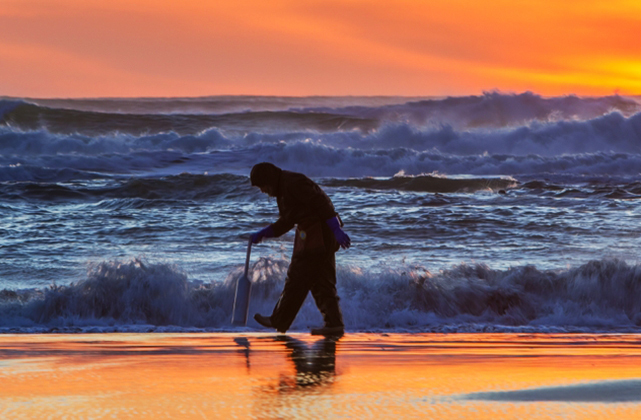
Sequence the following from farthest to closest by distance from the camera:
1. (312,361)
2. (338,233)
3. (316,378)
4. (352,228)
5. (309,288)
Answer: (352,228)
(309,288)
(338,233)
(312,361)
(316,378)

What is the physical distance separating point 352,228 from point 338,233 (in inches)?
305

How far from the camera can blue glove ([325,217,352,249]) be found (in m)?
6.22

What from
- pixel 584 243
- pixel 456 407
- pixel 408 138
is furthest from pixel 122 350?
pixel 408 138

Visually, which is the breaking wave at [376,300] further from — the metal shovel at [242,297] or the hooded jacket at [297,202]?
the hooded jacket at [297,202]

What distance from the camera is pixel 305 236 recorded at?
6457 mm

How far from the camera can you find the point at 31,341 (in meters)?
6.43

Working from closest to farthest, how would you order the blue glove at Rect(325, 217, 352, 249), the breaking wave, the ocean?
1. the blue glove at Rect(325, 217, 352, 249)
2. the breaking wave
3. the ocean

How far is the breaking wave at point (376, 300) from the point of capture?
8.52 meters

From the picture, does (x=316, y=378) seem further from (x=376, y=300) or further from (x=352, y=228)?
(x=352, y=228)

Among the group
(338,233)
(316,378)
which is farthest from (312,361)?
(338,233)

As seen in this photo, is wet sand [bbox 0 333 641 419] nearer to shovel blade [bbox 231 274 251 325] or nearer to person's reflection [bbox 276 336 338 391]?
person's reflection [bbox 276 336 338 391]

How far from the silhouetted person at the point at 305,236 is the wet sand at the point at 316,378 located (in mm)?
224

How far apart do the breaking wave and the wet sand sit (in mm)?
1913

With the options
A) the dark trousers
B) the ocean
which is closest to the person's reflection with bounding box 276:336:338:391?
the dark trousers
